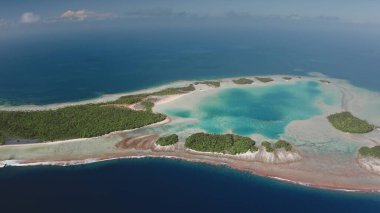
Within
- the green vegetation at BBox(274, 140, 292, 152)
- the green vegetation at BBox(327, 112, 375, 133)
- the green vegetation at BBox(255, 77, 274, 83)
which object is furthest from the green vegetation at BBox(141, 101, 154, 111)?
the green vegetation at BBox(255, 77, 274, 83)

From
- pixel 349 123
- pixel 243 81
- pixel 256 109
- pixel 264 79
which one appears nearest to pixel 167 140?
pixel 256 109

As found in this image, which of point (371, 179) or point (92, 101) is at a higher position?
point (92, 101)

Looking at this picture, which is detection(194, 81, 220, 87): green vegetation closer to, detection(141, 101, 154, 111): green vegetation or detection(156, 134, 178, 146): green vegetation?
detection(141, 101, 154, 111): green vegetation

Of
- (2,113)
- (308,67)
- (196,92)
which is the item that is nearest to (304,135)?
(196,92)

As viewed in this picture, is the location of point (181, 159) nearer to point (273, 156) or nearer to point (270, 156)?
point (270, 156)

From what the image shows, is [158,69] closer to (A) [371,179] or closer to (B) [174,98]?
(B) [174,98]

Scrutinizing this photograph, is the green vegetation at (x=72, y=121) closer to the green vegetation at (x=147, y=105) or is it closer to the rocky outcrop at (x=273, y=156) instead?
the green vegetation at (x=147, y=105)

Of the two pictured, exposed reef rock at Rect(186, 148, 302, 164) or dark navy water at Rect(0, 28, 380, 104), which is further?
dark navy water at Rect(0, 28, 380, 104)
